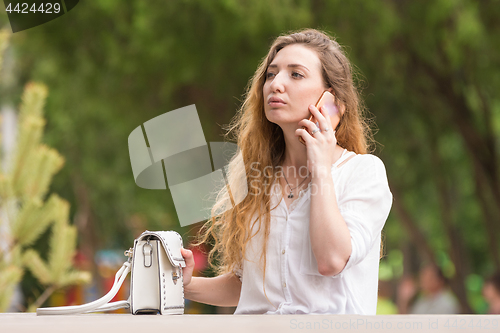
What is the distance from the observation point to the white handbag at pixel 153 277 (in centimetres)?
184

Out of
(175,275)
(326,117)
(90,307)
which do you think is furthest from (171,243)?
(326,117)

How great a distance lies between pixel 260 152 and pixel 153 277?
2.41 ft

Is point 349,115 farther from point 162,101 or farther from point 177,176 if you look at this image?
point 162,101

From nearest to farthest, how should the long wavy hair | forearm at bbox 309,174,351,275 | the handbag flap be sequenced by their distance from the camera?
forearm at bbox 309,174,351,275, the handbag flap, the long wavy hair

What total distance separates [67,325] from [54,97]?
934 cm

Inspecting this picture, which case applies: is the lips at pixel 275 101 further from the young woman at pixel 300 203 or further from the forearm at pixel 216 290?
the forearm at pixel 216 290

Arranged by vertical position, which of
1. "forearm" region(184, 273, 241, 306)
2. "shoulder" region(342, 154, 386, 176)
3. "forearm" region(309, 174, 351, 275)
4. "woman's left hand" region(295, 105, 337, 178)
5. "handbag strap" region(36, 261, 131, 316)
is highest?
"woman's left hand" region(295, 105, 337, 178)

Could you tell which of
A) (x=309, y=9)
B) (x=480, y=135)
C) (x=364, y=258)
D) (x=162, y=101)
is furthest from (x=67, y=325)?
(x=480, y=135)

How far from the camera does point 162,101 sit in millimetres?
7770

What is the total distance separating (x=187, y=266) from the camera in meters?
2.08

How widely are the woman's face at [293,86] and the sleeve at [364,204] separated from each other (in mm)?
301

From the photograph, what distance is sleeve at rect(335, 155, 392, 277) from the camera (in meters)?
1.83

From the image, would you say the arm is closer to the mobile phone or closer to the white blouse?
the white blouse

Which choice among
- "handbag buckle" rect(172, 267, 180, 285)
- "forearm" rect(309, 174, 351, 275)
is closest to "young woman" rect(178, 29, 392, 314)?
"forearm" rect(309, 174, 351, 275)
